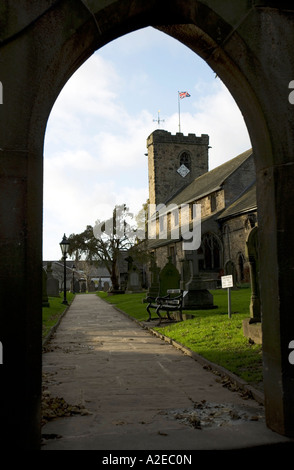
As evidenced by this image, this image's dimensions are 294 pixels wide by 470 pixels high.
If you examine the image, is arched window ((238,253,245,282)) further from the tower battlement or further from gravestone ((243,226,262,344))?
the tower battlement

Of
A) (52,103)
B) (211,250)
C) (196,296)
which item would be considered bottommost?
(196,296)

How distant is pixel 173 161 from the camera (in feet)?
164

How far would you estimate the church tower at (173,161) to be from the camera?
4975 centimetres

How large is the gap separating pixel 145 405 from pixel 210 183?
1406 inches

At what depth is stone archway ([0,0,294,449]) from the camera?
2898 mm

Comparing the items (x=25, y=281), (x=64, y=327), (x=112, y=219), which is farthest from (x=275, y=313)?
(x=112, y=219)

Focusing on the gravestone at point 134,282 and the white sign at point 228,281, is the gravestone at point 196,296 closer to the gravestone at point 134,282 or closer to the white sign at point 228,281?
the white sign at point 228,281

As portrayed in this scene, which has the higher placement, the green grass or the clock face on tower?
the clock face on tower

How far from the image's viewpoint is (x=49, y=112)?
122 inches

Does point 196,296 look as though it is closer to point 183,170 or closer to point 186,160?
point 183,170

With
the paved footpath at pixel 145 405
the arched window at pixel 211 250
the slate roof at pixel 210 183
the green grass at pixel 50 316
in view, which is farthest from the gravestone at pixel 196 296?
the slate roof at pixel 210 183

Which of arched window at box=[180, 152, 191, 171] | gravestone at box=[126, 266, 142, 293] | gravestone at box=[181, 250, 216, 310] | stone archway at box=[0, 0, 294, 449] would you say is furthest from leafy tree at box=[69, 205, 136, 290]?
stone archway at box=[0, 0, 294, 449]

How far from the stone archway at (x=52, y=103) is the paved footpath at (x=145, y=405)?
420mm

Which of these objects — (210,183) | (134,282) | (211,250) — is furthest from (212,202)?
(134,282)
